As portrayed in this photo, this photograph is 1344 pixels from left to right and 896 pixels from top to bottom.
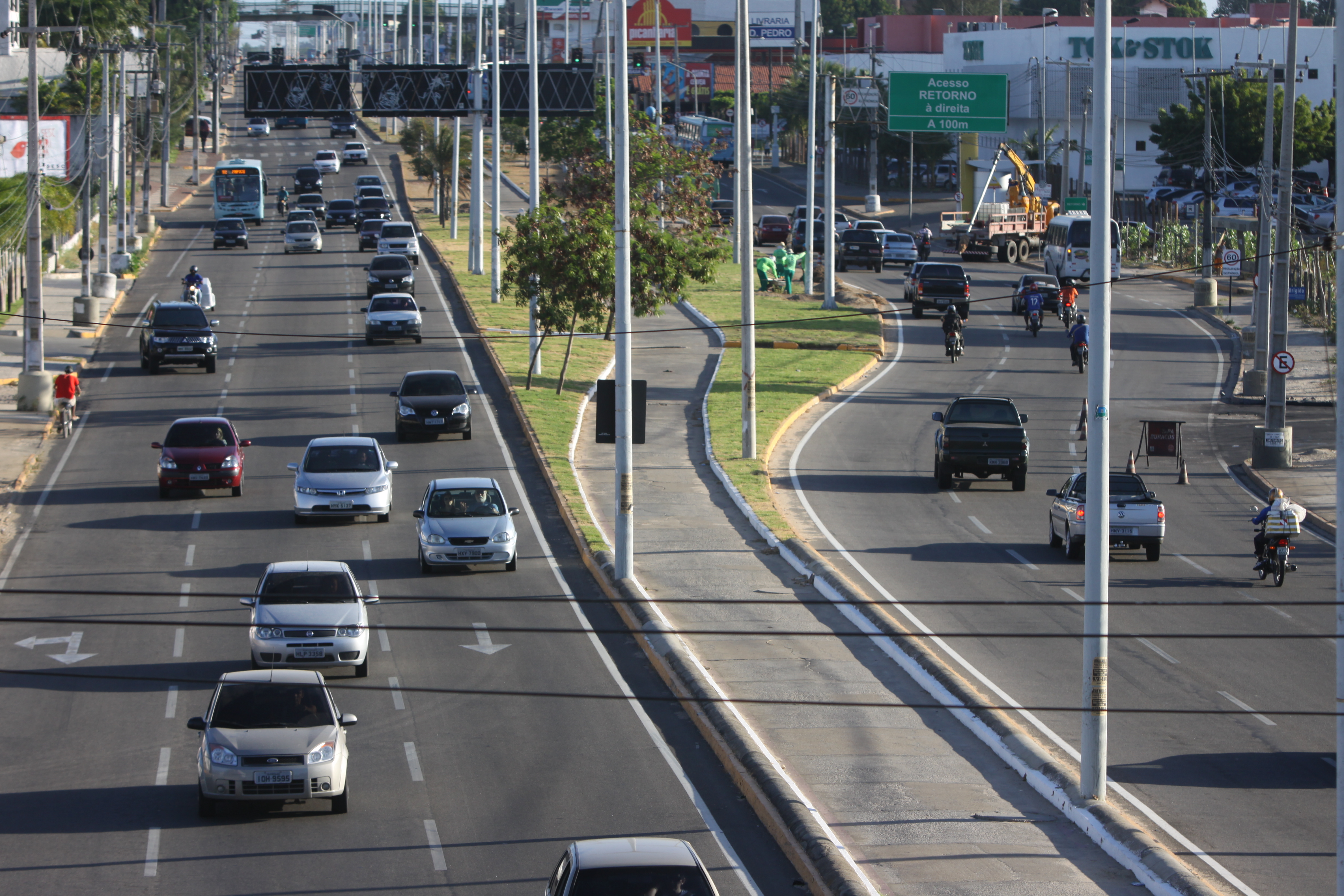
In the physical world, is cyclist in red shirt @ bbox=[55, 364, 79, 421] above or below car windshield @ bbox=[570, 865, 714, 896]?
above

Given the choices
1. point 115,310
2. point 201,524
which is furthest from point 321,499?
point 115,310

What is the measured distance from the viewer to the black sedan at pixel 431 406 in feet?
126

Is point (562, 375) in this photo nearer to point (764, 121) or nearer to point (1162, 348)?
point (1162, 348)

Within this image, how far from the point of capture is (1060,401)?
147 ft

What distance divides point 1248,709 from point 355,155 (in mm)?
105020

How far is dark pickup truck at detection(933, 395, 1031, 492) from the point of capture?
34.3 m

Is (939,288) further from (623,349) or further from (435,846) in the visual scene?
(435,846)

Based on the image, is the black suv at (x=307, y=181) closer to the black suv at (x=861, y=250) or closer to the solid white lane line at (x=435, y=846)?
the black suv at (x=861, y=250)

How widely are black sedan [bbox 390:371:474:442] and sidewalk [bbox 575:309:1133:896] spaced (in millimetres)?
6687

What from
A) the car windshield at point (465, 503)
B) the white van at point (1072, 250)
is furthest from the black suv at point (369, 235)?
the car windshield at point (465, 503)

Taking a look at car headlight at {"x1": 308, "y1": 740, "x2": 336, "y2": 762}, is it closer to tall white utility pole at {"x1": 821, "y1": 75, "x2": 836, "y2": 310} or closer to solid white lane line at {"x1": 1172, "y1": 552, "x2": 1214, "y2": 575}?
solid white lane line at {"x1": 1172, "y1": 552, "x2": 1214, "y2": 575}

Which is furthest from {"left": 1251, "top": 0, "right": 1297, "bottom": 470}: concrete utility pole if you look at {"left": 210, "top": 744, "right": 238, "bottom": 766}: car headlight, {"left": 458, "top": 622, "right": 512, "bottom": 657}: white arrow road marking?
{"left": 210, "top": 744, "right": 238, "bottom": 766}: car headlight

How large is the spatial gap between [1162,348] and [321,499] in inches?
1358

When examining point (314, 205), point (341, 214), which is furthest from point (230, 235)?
point (314, 205)
